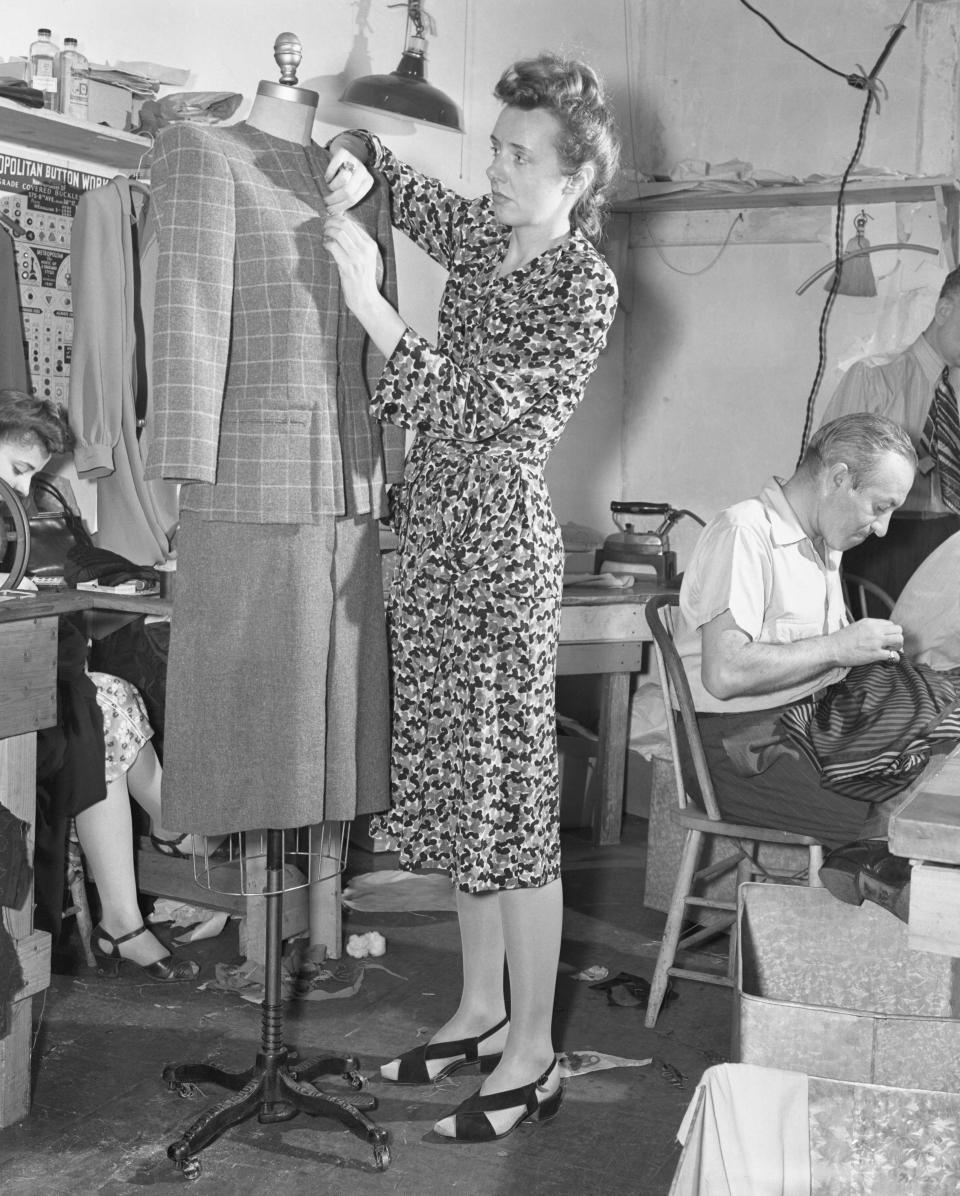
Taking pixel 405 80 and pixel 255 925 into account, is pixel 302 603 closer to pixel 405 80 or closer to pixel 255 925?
pixel 255 925

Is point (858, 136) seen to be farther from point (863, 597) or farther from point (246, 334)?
point (246, 334)

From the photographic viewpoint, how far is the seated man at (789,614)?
2.74 m

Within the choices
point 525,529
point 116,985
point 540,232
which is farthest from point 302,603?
point 116,985

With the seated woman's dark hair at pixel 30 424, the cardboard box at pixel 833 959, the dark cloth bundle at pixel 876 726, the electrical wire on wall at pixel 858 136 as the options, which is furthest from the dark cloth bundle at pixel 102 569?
the electrical wire on wall at pixel 858 136

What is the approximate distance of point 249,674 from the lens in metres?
2.42

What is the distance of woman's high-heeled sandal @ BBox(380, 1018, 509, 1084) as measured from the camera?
8.93ft

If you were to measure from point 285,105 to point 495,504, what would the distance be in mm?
766

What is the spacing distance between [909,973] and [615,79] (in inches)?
175

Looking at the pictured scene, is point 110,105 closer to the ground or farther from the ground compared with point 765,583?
farther from the ground

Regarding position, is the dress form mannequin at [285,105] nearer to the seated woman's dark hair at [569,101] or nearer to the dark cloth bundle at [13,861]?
the seated woman's dark hair at [569,101]

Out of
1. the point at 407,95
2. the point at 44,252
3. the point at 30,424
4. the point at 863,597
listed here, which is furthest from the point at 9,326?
the point at 863,597

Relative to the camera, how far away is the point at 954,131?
511cm

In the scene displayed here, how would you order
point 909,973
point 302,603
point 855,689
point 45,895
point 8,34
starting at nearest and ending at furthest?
point 909,973 < point 302,603 < point 855,689 < point 45,895 < point 8,34

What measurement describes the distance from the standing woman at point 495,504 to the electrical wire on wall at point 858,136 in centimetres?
289
